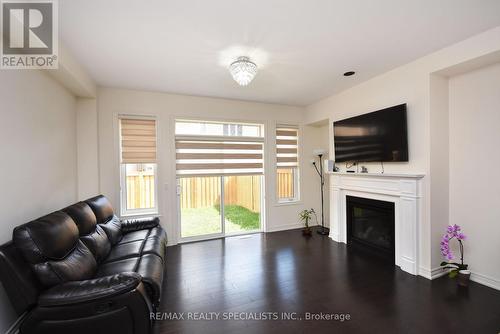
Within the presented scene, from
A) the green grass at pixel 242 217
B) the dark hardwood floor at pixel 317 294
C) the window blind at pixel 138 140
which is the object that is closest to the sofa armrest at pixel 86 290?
the dark hardwood floor at pixel 317 294

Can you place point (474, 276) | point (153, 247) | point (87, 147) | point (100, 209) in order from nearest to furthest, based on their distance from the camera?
point (153, 247) < point (474, 276) < point (100, 209) < point (87, 147)

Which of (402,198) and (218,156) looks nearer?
(402,198)

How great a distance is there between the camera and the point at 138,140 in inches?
145

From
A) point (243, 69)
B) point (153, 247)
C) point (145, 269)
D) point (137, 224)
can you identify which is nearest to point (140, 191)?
point (137, 224)

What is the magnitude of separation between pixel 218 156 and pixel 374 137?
266cm

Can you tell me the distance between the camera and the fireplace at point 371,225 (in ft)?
10.2

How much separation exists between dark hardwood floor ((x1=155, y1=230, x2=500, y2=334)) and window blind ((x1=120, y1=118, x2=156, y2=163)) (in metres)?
1.72

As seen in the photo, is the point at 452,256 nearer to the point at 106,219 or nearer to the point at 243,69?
the point at 243,69

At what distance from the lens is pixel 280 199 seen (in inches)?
186

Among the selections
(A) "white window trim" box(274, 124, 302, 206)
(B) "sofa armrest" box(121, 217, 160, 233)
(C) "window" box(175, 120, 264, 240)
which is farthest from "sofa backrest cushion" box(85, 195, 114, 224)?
(A) "white window trim" box(274, 124, 302, 206)

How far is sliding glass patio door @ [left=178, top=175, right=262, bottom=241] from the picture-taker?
4.03 meters

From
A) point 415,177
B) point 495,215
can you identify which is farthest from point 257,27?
point 495,215

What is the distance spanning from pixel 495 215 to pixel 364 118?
1849 millimetres

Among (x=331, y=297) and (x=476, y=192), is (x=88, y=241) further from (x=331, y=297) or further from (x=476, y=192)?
(x=476, y=192)
